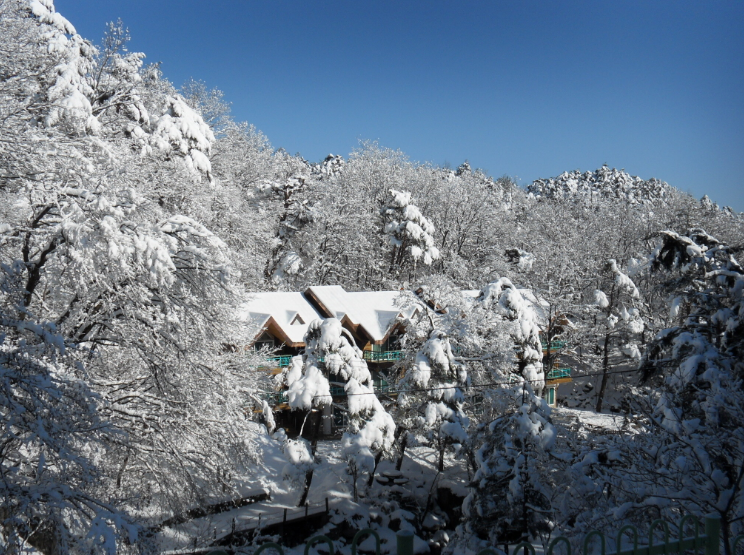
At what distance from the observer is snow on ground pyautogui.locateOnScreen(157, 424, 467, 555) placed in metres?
16.1

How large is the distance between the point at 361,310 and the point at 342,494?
32.6 ft

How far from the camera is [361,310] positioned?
2648cm

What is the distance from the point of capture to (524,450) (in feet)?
41.4

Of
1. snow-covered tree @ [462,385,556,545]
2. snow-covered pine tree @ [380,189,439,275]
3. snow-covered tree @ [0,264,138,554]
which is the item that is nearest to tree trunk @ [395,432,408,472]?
snow-covered tree @ [462,385,556,545]

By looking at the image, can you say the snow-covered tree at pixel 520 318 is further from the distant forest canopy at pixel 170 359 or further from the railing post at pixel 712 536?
the railing post at pixel 712 536

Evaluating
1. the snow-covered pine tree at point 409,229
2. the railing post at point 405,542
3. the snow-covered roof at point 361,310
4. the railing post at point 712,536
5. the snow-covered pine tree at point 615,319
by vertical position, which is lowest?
the railing post at point 405,542

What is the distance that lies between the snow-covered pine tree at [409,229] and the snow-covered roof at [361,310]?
308 inches

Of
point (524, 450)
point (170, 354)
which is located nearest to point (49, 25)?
point (170, 354)

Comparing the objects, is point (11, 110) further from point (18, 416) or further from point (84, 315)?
point (18, 416)

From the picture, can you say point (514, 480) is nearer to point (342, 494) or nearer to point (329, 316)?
point (342, 494)

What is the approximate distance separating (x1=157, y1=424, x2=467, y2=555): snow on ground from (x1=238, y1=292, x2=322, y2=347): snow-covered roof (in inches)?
178

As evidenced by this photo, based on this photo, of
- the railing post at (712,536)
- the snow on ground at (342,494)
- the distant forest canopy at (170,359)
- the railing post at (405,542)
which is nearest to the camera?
the railing post at (405,542)

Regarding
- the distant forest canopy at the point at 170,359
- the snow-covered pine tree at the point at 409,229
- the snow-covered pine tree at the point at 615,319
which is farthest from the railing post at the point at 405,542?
the snow-covered pine tree at the point at 409,229

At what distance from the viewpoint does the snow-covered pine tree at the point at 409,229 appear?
34312 millimetres
